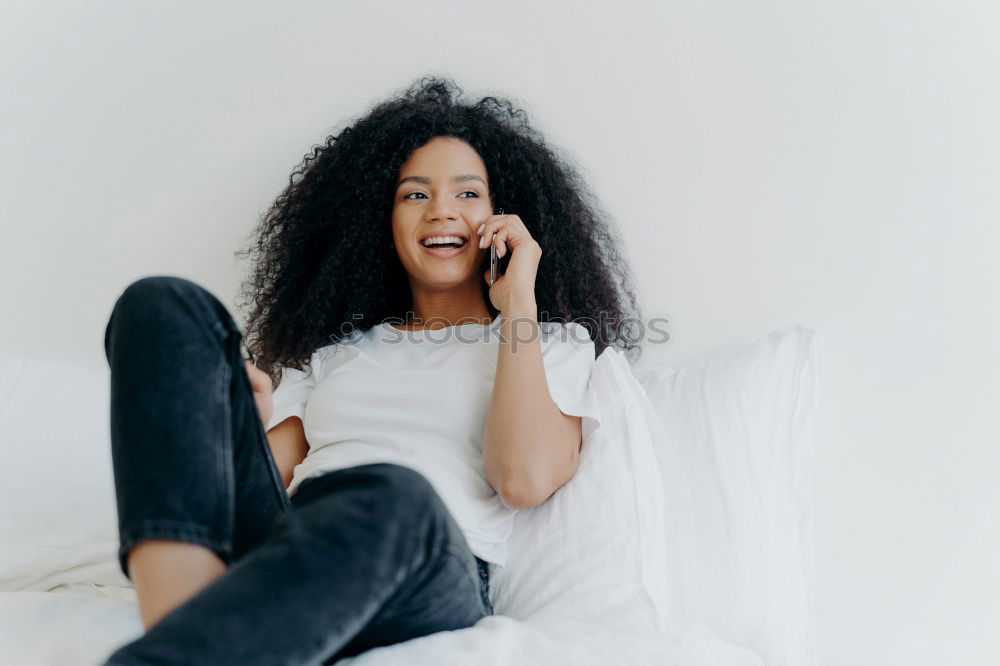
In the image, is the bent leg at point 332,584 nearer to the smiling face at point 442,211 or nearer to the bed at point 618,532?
the bed at point 618,532

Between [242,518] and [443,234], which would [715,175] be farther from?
[242,518]

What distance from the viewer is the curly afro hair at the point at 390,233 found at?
61.2 inches

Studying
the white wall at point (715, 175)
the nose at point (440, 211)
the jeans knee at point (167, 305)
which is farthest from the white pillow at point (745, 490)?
the jeans knee at point (167, 305)

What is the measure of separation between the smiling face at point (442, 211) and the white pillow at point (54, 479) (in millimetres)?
643

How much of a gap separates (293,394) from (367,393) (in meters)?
0.19

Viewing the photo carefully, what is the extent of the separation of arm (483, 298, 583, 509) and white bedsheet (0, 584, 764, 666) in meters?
0.19

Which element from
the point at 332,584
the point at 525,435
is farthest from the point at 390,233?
the point at 332,584

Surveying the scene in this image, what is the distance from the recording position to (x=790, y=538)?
49.6 inches

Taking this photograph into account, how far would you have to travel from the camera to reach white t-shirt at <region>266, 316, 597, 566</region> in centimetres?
118

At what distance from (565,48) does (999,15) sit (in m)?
0.78

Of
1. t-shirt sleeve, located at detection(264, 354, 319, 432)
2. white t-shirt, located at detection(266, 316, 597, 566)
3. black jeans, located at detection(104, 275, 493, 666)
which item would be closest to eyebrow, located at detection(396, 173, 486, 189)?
white t-shirt, located at detection(266, 316, 597, 566)

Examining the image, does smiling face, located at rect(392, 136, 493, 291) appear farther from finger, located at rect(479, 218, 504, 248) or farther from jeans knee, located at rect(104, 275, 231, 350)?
jeans knee, located at rect(104, 275, 231, 350)

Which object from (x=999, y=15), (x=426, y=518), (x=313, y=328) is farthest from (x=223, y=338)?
(x=999, y=15)

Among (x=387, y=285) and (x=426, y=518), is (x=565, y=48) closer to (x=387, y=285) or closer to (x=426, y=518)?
(x=387, y=285)
